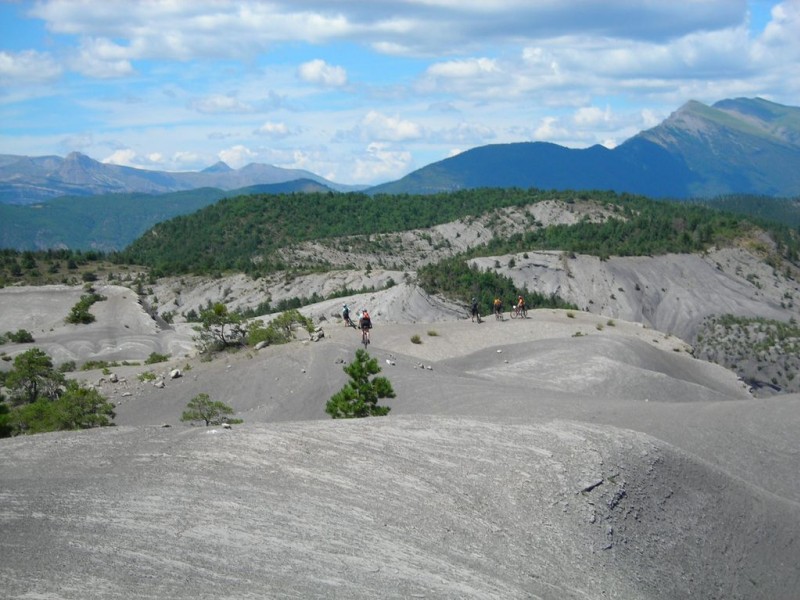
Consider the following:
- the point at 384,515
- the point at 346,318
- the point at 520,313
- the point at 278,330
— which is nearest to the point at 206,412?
the point at 278,330

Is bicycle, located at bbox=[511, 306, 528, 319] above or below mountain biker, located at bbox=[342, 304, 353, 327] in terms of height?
below

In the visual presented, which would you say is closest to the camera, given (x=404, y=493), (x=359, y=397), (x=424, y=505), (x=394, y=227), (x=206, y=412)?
(x=424, y=505)

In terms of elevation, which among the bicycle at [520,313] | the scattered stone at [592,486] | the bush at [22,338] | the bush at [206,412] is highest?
the scattered stone at [592,486]

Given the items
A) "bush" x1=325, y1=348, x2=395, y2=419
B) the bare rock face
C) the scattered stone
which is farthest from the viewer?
"bush" x1=325, y1=348, x2=395, y2=419

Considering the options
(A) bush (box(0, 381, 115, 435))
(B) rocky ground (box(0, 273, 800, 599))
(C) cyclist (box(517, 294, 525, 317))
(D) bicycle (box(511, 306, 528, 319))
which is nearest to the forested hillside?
(D) bicycle (box(511, 306, 528, 319))

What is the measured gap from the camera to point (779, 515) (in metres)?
20.0

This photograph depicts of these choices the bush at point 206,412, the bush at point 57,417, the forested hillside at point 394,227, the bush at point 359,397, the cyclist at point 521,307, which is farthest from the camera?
the forested hillside at point 394,227

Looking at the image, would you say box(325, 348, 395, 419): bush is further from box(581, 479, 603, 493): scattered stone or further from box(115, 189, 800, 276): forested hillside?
box(115, 189, 800, 276): forested hillside

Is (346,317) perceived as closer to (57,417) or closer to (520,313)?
(520,313)

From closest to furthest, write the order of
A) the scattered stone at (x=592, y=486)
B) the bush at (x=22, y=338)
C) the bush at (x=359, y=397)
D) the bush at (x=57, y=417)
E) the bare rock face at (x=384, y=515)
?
1. the bare rock face at (x=384, y=515)
2. the scattered stone at (x=592, y=486)
3. the bush at (x=57, y=417)
4. the bush at (x=359, y=397)
5. the bush at (x=22, y=338)

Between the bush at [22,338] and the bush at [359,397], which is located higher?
the bush at [359,397]

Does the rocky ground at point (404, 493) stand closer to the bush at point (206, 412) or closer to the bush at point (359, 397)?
the bush at point (359, 397)

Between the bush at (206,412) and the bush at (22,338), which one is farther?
the bush at (22,338)

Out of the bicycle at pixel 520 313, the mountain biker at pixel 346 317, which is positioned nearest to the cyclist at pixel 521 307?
the bicycle at pixel 520 313
